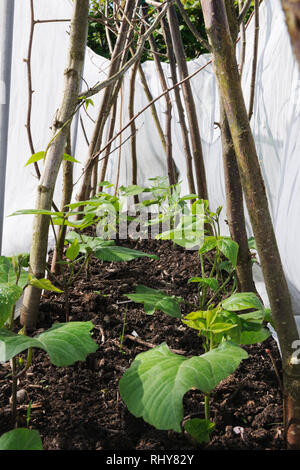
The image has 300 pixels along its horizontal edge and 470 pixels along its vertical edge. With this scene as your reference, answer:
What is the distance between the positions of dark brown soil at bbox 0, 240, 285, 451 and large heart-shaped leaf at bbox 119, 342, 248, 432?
0.42 feet

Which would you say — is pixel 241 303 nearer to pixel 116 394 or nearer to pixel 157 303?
pixel 157 303

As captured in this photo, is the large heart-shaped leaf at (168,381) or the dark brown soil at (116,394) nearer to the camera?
the large heart-shaped leaf at (168,381)

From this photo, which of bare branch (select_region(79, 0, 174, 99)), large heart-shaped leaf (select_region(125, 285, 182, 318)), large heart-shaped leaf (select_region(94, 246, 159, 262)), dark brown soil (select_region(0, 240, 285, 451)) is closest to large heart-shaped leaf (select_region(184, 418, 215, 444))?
dark brown soil (select_region(0, 240, 285, 451))

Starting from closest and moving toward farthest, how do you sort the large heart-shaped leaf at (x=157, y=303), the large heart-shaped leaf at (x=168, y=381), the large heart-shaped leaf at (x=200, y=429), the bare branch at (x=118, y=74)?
the large heart-shaped leaf at (x=168, y=381), the large heart-shaped leaf at (x=200, y=429), the large heart-shaped leaf at (x=157, y=303), the bare branch at (x=118, y=74)

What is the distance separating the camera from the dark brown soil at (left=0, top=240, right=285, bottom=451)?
72 centimetres

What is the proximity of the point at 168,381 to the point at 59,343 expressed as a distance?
0.18 metres

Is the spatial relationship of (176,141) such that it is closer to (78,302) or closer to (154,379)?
(78,302)

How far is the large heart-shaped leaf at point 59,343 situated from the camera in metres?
0.62

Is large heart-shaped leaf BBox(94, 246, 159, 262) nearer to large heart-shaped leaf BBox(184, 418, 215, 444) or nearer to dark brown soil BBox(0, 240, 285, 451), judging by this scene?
dark brown soil BBox(0, 240, 285, 451)

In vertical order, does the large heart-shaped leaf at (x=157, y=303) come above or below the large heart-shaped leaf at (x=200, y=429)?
above

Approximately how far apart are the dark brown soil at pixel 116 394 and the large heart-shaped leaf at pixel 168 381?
0.13m

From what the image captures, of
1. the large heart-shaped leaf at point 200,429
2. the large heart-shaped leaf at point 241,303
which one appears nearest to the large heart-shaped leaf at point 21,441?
the large heart-shaped leaf at point 200,429

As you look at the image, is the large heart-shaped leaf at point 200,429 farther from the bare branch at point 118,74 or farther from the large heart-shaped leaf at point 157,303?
the bare branch at point 118,74

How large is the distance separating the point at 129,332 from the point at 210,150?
1747 millimetres
